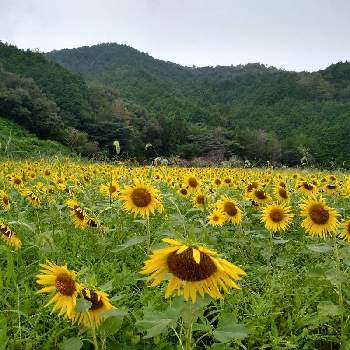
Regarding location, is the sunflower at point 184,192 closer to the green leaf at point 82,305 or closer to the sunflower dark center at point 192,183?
the sunflower dark center at point 192,183

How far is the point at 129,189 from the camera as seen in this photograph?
373 cm

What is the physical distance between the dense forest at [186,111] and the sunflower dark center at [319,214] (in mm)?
13516

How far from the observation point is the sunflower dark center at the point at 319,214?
3471mm

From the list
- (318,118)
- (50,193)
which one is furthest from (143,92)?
(50,193)

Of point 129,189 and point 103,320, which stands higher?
point 129,189

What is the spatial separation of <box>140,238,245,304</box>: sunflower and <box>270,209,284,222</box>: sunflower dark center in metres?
2.55

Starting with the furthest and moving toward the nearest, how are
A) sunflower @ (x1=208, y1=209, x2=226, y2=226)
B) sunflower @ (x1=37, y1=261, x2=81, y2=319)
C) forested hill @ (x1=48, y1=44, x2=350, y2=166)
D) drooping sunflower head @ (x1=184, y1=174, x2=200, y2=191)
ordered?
1. forested hill @ (x1=48, y1=44, x2=350, y2=166)
2. drooping sunflower head @ (x1=184, y1=174, x2=200, y2=191)
3. sunflower @ (x1=208, y1=209, x2=226, y2=226)
4. sunflower @ (x1=37, y1=261, x2=81, y2=319)

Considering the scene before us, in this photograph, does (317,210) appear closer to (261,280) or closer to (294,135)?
(261,280)

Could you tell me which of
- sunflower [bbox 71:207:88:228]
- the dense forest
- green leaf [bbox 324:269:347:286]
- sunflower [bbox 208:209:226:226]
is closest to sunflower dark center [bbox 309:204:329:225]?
green leaf [bbox 324:269:347:286]

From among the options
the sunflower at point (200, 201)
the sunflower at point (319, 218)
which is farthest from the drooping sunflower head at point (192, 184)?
the sunflower at point (319, 218)

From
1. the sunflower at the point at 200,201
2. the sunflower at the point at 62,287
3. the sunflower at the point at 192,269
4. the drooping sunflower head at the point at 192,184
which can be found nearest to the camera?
the sunflower at the point at 192,269

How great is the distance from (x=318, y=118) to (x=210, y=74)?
167 ft

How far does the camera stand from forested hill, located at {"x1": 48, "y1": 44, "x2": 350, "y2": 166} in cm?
4356

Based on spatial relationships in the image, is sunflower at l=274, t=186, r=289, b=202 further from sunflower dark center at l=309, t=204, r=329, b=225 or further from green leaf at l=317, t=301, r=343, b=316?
green leaf at l=317, t=301, r=343, b=316
